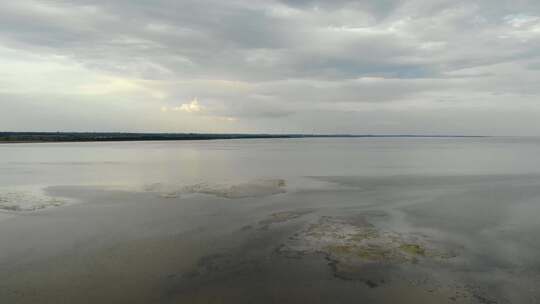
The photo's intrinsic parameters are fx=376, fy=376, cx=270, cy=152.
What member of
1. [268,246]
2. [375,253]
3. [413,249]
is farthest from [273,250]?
[413,249]

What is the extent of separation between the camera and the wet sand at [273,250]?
23.3 feet

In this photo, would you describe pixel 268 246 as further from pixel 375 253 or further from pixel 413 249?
pixel 413 249

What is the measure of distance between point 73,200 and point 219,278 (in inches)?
450

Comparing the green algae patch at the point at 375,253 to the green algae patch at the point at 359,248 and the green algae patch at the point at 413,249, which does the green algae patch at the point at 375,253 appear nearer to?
the green algae patch at the point at 359,248

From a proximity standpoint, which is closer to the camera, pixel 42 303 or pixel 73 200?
pixel 42 303

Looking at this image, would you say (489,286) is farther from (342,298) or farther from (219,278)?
(219,278)

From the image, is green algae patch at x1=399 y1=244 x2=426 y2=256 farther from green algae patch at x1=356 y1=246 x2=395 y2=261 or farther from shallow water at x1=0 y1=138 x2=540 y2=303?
green algae patch at x1=356 y1=246 x2=395 y2=261

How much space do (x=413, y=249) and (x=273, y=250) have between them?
3569 mm

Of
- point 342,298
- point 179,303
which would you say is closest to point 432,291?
point 342,298

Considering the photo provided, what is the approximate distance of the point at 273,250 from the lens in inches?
373

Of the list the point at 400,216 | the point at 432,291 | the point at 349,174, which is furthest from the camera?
the point at 349,174

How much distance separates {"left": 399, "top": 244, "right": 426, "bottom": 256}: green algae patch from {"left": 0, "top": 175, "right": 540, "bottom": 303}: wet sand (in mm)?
51

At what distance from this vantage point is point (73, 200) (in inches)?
642

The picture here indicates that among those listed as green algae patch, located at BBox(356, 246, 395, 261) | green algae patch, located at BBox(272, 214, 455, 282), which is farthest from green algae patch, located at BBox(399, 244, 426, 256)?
green algae patch, located at BBox(356, 246, 395, 261)
